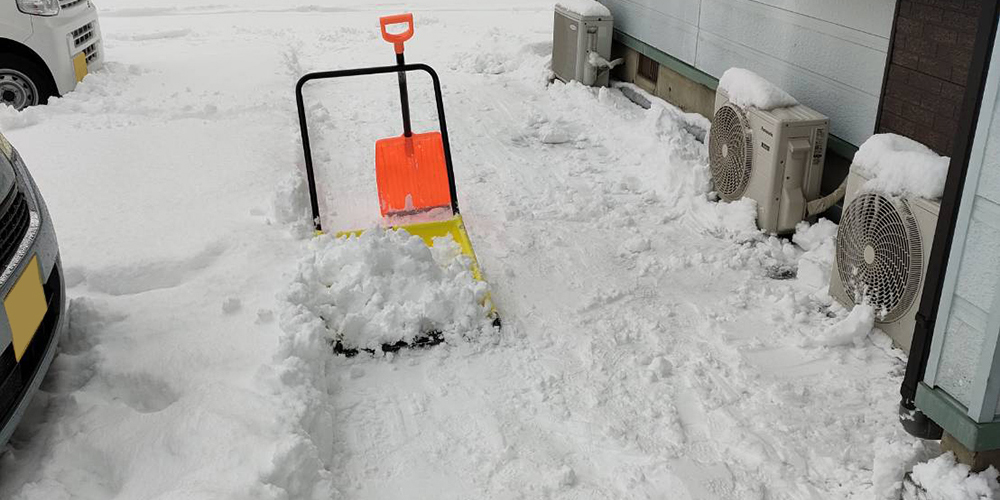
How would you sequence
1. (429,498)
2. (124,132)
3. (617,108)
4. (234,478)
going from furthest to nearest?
(617,108) < (124,132) < (429,498) < (234,478)

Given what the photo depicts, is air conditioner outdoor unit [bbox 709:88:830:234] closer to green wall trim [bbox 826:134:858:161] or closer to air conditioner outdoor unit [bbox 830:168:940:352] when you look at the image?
green wall trim [bbox 826:134:858:161]

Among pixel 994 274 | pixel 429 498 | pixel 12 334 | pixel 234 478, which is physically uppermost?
pixel 994 274

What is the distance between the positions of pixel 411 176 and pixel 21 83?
4525 millimetres

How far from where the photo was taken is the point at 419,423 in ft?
10.4

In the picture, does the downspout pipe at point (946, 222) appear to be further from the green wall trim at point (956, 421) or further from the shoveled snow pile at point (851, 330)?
the shoveled snow pile at point (851, 330)

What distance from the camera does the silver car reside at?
2477 mm

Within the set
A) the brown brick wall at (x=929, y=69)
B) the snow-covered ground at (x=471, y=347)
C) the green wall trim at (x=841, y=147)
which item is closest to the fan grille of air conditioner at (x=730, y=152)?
the snow-covered ground at (x=471, y=347)

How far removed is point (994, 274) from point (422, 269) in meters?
2.32

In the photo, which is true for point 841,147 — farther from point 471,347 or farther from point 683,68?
point 471,347

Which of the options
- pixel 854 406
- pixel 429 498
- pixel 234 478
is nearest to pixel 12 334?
pixel 234 478

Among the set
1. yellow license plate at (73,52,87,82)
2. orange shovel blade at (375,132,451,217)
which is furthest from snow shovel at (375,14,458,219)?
yellow license plate at (73,52,87,82)

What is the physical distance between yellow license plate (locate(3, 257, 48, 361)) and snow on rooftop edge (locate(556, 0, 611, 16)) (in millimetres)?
5964

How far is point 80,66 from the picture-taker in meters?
7.63

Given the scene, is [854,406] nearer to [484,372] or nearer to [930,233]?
[930,233]
